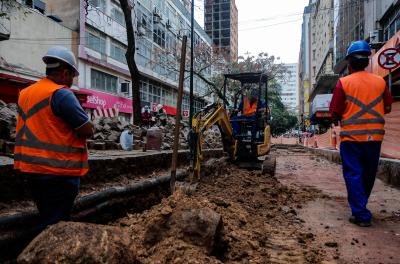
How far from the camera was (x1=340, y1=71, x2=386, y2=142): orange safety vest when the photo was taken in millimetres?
4156

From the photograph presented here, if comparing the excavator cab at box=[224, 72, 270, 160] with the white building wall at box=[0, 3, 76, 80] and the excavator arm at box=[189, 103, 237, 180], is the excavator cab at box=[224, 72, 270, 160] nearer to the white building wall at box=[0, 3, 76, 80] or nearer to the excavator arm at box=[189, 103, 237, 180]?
the excavator arm at box=[189, 103, 237, 180]

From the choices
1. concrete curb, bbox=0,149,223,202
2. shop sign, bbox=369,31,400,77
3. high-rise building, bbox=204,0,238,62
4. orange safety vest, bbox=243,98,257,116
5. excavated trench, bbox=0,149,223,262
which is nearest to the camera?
excavated trench, bbox=0,149,223,262

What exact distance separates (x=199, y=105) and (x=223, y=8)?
109 ft

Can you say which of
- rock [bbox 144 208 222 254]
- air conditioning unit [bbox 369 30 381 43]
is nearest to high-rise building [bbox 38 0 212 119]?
air conditioning unit [bbox 369 30 381 43]

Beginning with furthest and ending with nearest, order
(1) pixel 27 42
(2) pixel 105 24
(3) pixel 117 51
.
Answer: (3) pixel 117 51 → (2) pixel 105 24 → (1) pixel 27 42

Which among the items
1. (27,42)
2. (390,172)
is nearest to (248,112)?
(390,172)

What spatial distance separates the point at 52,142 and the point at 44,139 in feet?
0.20

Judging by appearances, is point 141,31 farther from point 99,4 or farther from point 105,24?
point 99,4

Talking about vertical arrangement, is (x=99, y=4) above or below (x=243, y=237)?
above

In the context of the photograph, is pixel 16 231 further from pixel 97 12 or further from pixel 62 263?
pixel 97 12

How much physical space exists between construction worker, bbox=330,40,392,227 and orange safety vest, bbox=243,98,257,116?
5257 millimetres

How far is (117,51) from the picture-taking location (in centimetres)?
2798

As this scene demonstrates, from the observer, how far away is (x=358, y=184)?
4.11 meters

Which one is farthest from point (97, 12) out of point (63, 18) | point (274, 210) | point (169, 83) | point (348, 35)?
point (274, 210)
